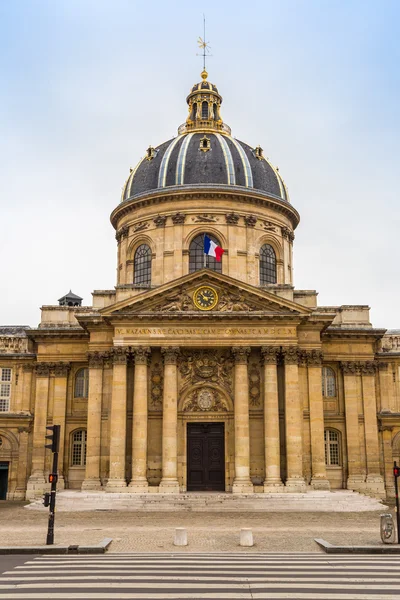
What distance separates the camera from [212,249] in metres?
49.3

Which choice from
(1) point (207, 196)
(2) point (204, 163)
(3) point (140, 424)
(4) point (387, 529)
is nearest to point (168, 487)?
(3) point (140, 424)

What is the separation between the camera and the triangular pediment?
42.6 metres

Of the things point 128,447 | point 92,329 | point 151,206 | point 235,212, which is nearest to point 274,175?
point 235,212

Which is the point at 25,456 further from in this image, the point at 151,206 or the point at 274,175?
the point at 274,175

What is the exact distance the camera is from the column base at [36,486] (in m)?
44.6

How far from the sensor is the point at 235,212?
51.5m

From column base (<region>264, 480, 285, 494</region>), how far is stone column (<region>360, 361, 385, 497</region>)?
22.6ft

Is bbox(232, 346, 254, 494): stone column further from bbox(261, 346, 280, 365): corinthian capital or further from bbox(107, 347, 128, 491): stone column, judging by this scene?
bbox(107, 347, 128, 491): stone column

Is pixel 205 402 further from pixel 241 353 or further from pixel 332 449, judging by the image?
pixel 332 449

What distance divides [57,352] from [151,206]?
13.1m

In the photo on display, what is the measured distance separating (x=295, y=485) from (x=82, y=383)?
15844 millimetres

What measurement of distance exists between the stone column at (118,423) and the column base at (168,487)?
2198 mm

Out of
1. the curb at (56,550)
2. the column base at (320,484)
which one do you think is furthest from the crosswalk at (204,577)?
the column base at (320,484)

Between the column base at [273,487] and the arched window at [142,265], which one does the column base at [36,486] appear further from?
the arched window at [142,265]
